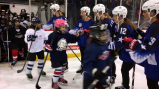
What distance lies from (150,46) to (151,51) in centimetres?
9

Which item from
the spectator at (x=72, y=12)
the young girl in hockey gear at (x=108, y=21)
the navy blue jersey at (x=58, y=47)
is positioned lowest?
the navy blue jersey at (x=58, y=47)

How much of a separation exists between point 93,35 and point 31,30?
183 centimetres

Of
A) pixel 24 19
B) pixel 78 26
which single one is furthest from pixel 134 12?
pixel 24 19

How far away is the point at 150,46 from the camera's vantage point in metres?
1.27

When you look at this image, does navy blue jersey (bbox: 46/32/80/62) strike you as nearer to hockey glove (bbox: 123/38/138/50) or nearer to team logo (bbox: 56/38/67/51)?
team logo (bbox: 56/38/67/51)

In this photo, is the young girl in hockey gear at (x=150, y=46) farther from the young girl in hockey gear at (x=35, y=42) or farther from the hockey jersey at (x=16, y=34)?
the hockey jersey at (x=16, y=34)

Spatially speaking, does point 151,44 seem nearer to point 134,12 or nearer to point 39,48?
point 39,48

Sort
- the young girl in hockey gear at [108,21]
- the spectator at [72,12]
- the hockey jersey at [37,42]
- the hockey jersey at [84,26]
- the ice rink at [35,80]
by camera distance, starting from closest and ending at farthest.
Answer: the young girl in hockey gear at [108,21] → the ice rink at [35,80] → the hockey jersey at [84,26] → the hockey jersey at [37,42] → the spectator at [72,12]

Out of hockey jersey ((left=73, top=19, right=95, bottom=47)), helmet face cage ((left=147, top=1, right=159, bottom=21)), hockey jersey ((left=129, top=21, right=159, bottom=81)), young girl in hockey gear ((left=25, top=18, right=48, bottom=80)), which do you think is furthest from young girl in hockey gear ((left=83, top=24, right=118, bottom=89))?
young girl in hockey gear ((left=25, top=18, right=48, bottom=80))

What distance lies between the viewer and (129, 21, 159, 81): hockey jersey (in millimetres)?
1271

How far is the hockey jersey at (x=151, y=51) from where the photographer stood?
1271 millimetres

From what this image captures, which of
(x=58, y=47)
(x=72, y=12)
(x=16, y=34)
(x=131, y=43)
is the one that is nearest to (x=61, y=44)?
(x=58, y=47)

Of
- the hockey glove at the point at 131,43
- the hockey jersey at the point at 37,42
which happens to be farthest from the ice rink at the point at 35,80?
the hockey glove at the point at 131,43

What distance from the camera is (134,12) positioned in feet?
19.5
